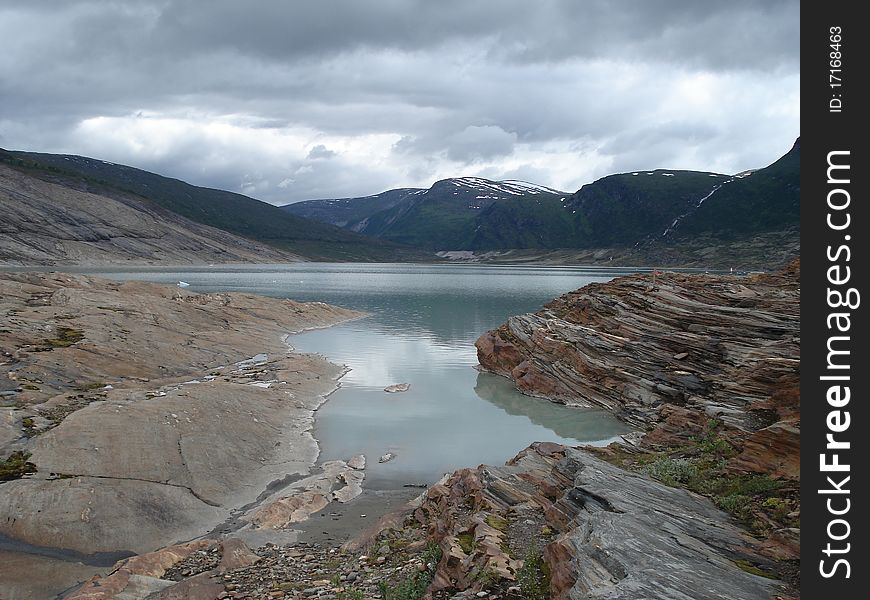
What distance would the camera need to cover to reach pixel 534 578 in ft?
35.4

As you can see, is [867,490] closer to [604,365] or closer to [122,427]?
[122,427]

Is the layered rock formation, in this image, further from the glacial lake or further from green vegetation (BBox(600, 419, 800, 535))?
green vegetation (BBox(600, 419, 800, 535))

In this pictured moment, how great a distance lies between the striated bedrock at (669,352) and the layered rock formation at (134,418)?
1466 centimetres

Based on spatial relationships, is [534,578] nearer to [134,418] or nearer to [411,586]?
[411,586]

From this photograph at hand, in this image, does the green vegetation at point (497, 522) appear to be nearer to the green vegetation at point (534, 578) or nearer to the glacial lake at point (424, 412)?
the green vegetation at point (534, 578)

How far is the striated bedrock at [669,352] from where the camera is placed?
2262cm

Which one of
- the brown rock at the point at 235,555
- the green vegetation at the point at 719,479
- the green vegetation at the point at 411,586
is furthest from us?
the brown rock at the point at 235,555

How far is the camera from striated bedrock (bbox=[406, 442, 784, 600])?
9.35m

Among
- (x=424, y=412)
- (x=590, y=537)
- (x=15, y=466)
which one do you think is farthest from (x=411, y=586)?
(x=424, y=412)

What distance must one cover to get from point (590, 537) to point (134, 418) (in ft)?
65.2

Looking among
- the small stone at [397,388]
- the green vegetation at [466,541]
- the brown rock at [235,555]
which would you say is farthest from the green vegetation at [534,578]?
the small stone at [397,388]

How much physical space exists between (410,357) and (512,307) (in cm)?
4236

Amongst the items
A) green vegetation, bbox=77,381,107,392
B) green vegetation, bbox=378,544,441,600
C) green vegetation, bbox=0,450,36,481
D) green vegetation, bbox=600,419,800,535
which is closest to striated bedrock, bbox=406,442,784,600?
green vegetation, bbox=378,544,441,600

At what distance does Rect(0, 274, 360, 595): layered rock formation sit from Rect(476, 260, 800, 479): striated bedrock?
48.1 ft
